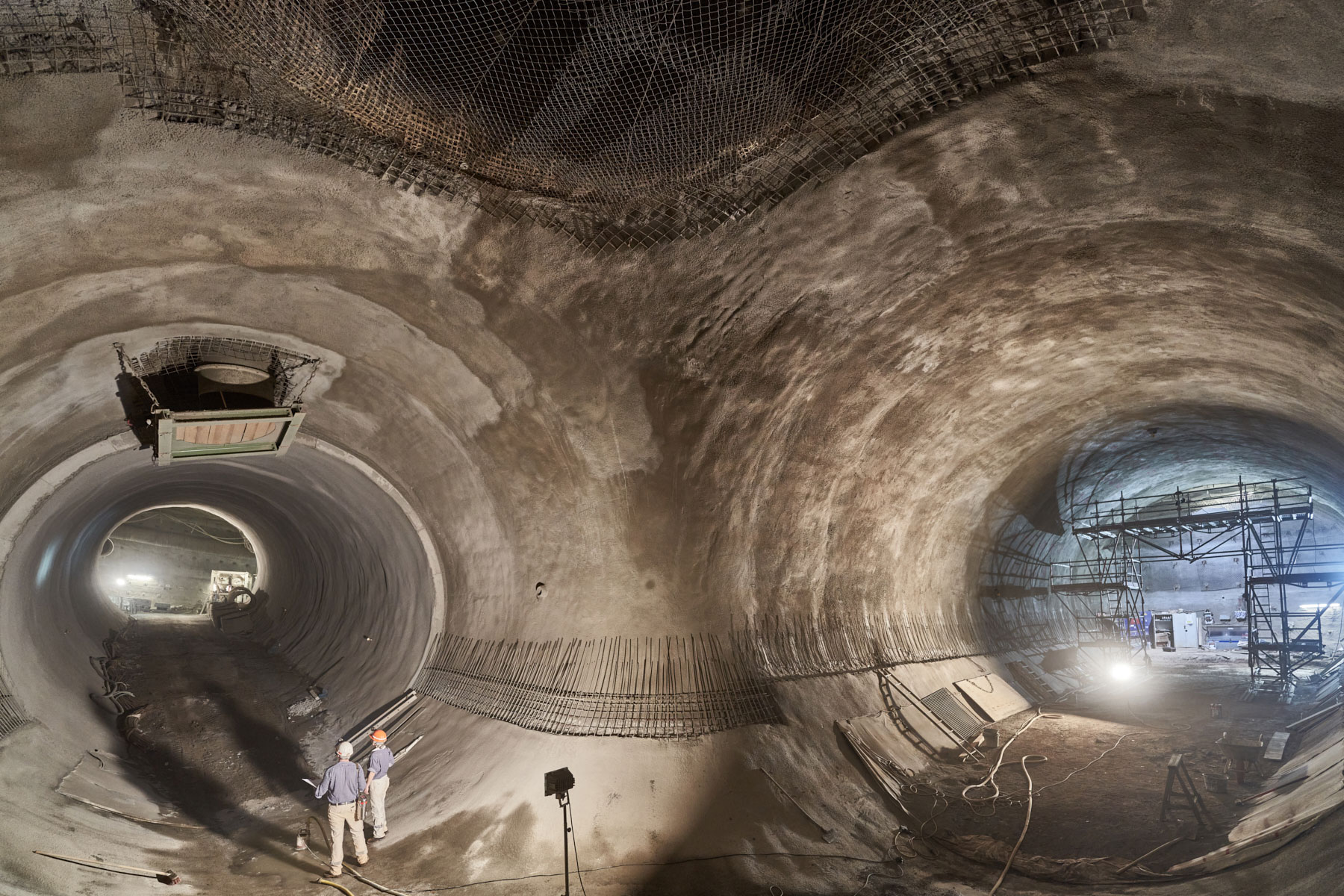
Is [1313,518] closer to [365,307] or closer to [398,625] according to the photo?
[398,625]

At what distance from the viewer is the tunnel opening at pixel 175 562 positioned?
73.6ft

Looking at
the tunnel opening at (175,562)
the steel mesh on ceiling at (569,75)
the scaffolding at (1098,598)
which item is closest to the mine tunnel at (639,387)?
the steel mesh on ceiling at (569,75)

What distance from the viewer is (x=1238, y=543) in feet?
79.2

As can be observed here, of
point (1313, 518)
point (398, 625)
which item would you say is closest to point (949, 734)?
point (398, 625)

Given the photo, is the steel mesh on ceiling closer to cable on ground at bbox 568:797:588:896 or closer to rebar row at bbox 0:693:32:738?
cable on ground at bbox 568:797:588:896

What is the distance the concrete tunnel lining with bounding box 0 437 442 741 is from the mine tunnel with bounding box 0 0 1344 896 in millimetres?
114

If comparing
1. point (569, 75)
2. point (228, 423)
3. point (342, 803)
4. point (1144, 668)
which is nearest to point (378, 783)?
point (342, 803)

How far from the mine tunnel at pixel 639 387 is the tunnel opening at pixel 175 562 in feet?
42.5

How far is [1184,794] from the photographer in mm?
7992

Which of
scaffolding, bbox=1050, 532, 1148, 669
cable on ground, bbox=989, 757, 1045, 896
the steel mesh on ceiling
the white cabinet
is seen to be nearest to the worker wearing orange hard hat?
the steel mesh on ceiling

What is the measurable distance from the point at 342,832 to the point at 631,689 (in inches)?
99.4

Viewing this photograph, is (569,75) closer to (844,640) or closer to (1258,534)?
(844,640)

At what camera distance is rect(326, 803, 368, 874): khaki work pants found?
6215mm

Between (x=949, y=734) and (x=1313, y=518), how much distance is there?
57.2 ft
